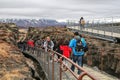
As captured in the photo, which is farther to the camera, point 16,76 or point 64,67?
point 16,76

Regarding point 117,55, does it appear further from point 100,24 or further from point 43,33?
point 43,33

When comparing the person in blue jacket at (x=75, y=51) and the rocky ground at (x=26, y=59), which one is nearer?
the rocky ground at (x=26, y=59)

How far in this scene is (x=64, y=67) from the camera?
359 inches

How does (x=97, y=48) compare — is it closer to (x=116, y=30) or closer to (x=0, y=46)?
(x=116, y=30)

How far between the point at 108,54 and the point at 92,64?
1.58 meters

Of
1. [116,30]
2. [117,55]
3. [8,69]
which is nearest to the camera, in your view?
[8,69]

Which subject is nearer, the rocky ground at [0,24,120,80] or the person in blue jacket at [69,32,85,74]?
the rocky ground at [0,24,120,80]

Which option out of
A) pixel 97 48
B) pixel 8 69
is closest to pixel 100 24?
pixel 97 48

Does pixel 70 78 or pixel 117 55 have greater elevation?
pixel 70 78

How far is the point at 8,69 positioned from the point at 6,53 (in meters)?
2.33

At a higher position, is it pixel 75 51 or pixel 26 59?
pixel 75 51

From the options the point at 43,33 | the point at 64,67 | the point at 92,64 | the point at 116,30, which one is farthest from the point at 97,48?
the point at 43,33

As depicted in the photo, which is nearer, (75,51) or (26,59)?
(75,51)

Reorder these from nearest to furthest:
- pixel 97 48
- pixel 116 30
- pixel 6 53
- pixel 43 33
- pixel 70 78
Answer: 1. pixel 70 78
2. pixel 6 53
3. pixel 97 48
4. pixel 116 30
5. pixel 43 33
